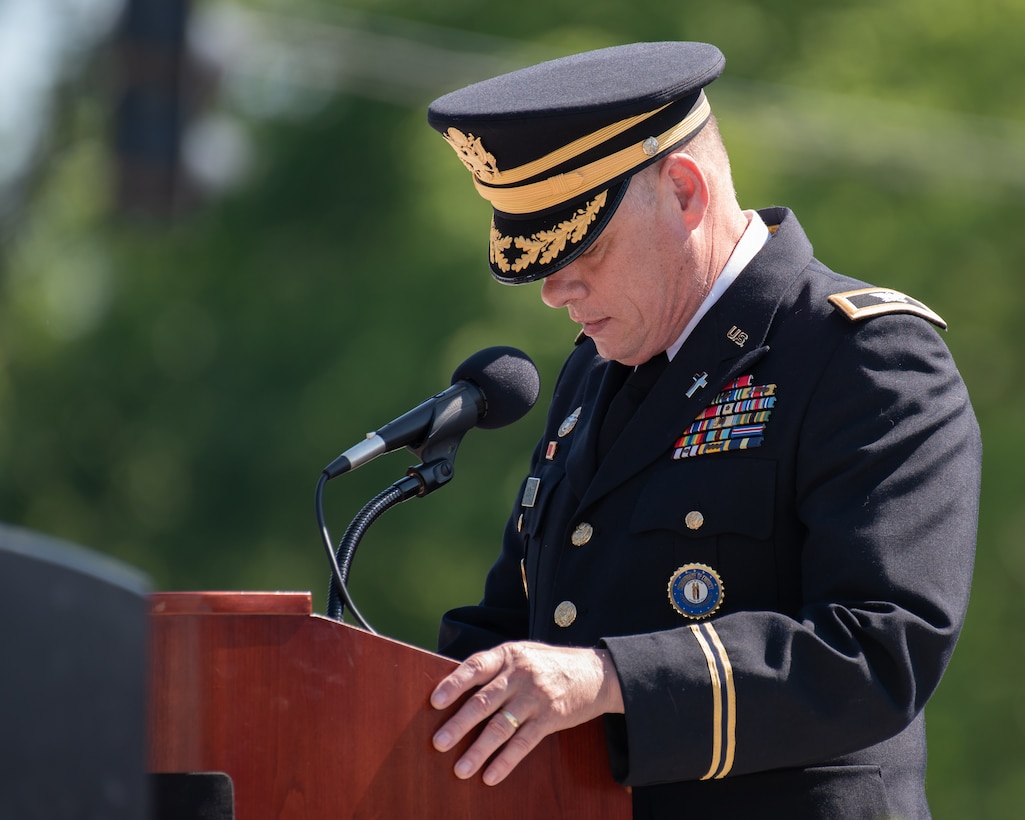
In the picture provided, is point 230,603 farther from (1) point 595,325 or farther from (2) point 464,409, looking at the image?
(1) point 595,325

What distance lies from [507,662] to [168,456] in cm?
1263

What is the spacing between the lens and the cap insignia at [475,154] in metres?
2.79

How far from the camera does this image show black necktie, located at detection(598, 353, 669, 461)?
2709 millimetres

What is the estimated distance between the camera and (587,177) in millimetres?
2662

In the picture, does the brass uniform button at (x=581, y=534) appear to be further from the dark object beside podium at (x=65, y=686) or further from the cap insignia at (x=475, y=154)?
the dark object beside podium at (x=65, y=686)

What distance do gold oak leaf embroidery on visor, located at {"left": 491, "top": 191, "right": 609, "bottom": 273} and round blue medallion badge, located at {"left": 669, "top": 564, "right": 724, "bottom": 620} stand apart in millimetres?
597

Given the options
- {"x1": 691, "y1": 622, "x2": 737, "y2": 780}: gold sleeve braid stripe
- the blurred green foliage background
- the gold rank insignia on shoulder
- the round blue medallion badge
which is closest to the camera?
{"x1": 691, "y1": 622, "x2": 737, "y2": 780}: gold sleeve braid stripe

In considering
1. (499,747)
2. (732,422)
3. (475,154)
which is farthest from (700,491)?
(475,154)

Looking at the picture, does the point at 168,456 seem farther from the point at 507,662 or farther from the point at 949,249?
the point at 507,662

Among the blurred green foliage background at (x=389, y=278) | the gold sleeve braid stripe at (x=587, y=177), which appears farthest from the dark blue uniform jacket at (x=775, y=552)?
the blurred green foliage background at (x=389, y=278)

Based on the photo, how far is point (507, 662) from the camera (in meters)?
2.06

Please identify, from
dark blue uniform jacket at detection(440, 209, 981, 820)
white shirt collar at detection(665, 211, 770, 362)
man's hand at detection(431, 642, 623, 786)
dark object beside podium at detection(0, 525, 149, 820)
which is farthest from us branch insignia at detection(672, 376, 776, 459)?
dark object beside podium at detection(0, 525, 149, 820)

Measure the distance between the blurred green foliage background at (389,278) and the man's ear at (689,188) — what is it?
6185 mm

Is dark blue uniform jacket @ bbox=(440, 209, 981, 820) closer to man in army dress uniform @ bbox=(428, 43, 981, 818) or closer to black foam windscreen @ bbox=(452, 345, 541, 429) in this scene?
man in army dress uniform @ bbox=(428, 43, 981, 818)
